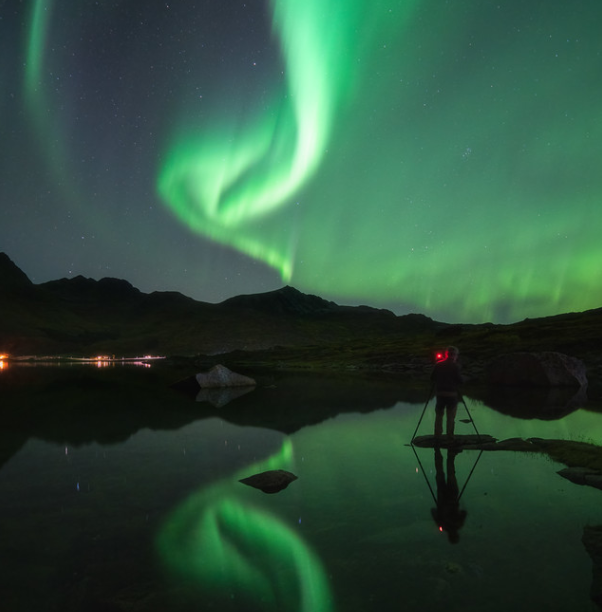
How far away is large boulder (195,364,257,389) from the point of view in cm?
3960

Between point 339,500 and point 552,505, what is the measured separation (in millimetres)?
4364

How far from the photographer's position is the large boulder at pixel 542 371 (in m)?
39.2

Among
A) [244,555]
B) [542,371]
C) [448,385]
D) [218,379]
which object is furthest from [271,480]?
[542,371]

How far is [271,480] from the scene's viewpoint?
437 inches

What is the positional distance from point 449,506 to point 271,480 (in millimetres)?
4094

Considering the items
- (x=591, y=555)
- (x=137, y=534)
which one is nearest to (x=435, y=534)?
(x=591, y=555)

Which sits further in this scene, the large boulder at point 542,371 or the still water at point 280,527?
the large boulder at point 542,371

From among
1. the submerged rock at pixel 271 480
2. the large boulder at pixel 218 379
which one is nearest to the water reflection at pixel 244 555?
the submerged rock at pixel 271 480

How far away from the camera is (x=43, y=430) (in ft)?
60.3

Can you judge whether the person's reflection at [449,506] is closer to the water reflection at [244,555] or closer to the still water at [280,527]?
the still water at [280,527]

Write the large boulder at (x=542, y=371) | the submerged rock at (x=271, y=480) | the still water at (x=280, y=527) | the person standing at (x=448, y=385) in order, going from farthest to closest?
the large boulder at (x=542, y=371), the person standing at (x=448, y=385), the submerged rock at (x=271, y=480), the still water at (x=280, y=527)

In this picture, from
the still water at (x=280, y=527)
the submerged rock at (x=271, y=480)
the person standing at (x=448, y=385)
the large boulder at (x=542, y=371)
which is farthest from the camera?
the large boulder at (x=542, y=371)

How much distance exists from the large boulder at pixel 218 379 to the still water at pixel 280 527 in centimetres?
2201

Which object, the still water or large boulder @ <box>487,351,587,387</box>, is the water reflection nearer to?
the still water
